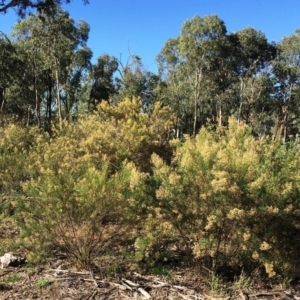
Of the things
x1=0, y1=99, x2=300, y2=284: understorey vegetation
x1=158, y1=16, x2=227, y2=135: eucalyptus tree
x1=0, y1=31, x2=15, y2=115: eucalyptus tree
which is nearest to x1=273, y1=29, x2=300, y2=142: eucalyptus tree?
x1=158, y1=16, x2=227, y2=135: eucalyptus tree

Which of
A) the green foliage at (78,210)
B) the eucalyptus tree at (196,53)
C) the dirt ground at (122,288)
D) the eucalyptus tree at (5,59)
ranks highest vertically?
the eucalyptus tree at (196,53)

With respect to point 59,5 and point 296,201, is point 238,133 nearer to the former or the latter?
point 296,201

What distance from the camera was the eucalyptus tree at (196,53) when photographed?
28281mm

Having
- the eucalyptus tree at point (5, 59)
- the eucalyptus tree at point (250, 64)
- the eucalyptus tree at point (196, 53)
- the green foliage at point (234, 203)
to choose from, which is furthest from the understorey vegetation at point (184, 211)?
the eucalyptus tree at point (250, 64)

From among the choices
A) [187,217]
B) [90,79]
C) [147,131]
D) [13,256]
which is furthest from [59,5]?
[90,79]

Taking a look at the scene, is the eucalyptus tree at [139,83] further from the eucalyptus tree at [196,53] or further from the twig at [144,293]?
the twig at [144,293]

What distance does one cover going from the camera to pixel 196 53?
2967 centimetres

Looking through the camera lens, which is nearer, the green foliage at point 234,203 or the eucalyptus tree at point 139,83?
the green foliage at point 234,203

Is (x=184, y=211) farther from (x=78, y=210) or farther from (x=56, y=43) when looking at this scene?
(x=56, y=43)

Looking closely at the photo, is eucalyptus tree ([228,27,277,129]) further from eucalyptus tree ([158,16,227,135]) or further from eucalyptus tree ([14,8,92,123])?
eucalyptus tree ([14,8,92,123])

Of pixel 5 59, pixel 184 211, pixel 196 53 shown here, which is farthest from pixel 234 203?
pixel 196 53

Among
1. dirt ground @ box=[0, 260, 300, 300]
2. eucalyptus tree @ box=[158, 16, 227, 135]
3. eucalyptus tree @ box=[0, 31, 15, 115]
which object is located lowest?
dirt ground @ box=[0, 260, 300, 300]

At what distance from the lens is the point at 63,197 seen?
461 cm

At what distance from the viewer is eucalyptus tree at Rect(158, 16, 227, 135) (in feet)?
92.8
